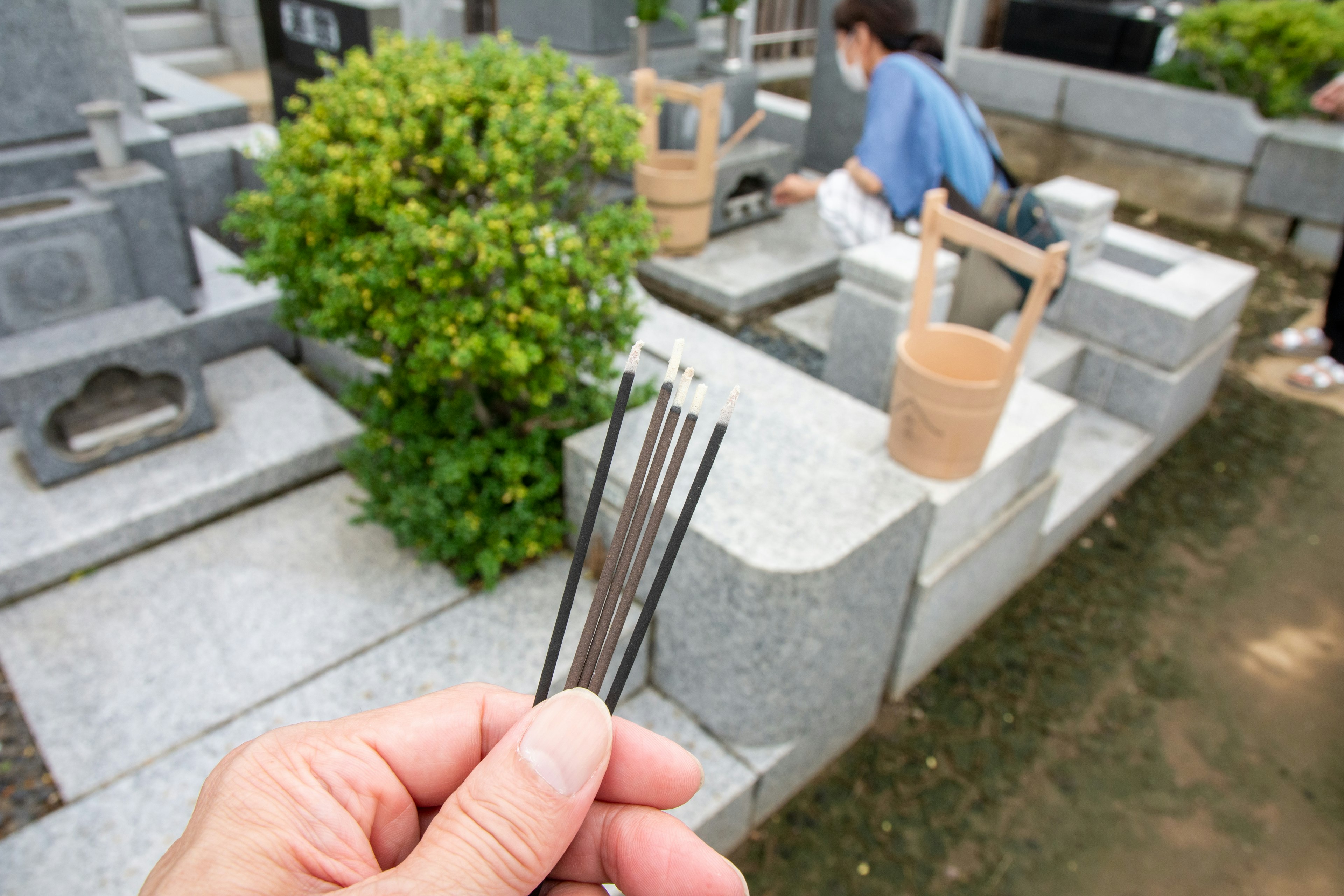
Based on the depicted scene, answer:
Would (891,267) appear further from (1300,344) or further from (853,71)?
(1300,344)

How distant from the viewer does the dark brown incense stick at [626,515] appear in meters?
1.00

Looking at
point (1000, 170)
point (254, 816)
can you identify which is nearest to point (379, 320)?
point (254, 816)

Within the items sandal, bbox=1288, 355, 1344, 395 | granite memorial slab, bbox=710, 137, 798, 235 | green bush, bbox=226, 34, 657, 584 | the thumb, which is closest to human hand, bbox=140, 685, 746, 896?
the thumb

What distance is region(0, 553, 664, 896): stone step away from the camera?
8.34 ft

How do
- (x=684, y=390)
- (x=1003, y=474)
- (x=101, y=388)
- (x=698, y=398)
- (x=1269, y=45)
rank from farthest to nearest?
(x=1269, y=45) < (x=101, y=388) < (x=1003, y=474) < (x=698, y=398) < (x=684, y=390)

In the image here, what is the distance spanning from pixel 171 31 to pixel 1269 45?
12454 mm

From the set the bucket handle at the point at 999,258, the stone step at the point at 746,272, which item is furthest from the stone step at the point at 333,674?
the stone step at the point at 746,272

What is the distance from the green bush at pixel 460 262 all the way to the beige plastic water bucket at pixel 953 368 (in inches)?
40.7

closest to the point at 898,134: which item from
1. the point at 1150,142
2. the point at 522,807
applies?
the point at 522,807

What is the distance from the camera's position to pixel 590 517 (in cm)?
117

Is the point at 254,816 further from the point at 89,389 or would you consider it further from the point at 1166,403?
the point at 1166,403

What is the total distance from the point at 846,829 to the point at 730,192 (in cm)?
507

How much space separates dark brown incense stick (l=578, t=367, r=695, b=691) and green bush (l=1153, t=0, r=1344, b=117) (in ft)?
32.0

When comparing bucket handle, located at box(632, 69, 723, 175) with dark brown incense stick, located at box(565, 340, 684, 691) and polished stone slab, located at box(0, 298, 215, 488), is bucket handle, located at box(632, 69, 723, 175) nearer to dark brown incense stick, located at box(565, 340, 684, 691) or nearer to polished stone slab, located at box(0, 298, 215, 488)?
polished stone slab, located at box(0, 298, 215, 488)
